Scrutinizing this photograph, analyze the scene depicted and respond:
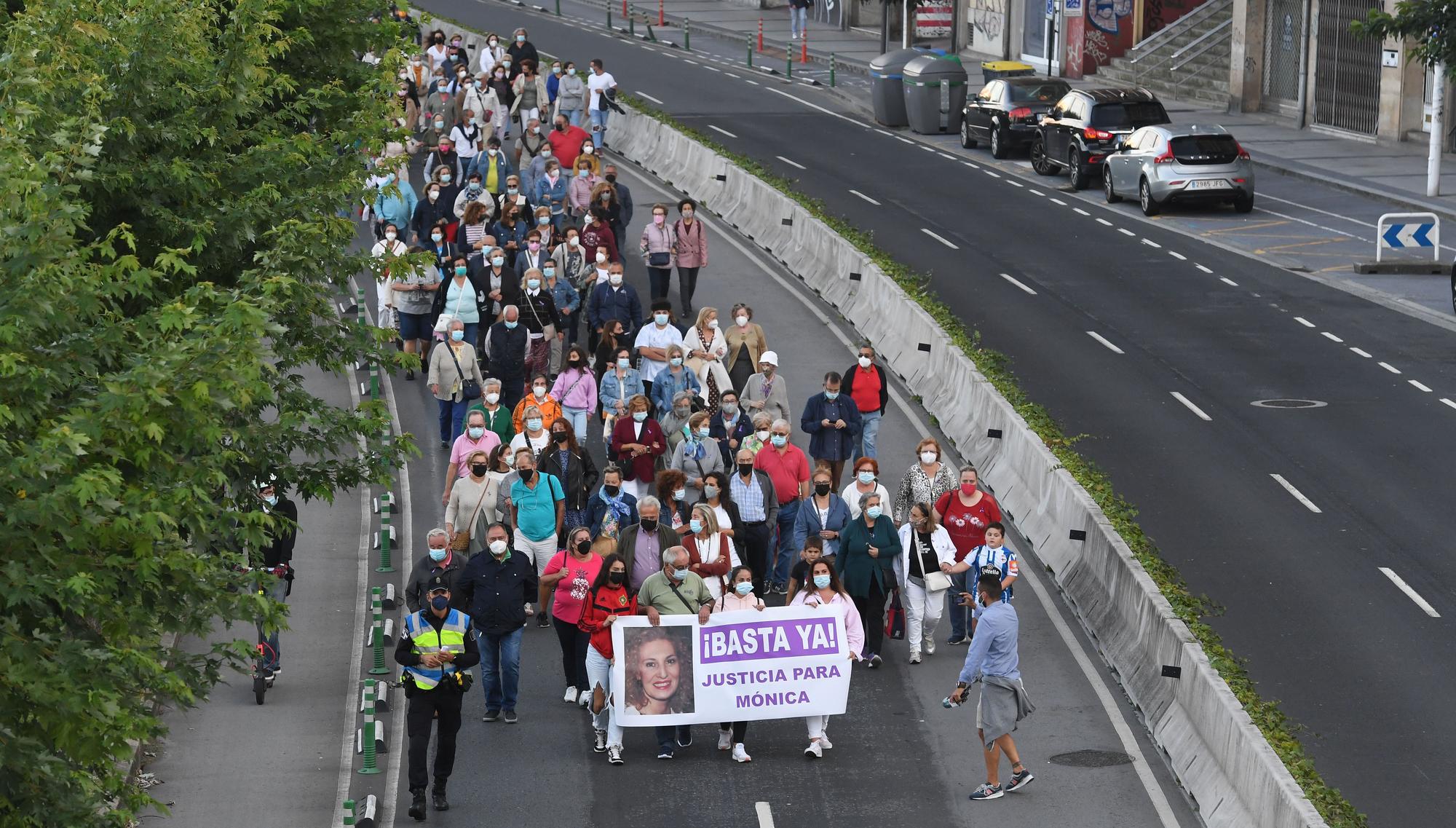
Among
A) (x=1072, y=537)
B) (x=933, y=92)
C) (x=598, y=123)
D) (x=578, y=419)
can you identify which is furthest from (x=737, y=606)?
(x=933, y=92)

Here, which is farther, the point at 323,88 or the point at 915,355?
the point at 915,355

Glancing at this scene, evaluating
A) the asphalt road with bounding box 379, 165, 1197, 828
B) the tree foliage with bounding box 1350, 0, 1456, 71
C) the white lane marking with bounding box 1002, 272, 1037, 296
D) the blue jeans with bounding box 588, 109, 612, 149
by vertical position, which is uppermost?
the tree foliage with bounding box 1350, 0, 1456, 71

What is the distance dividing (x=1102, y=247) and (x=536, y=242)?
12841 millimetres

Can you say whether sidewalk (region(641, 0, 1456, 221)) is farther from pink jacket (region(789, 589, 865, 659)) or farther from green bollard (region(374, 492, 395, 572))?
pink jacket (region(789, 589, 865, 659))

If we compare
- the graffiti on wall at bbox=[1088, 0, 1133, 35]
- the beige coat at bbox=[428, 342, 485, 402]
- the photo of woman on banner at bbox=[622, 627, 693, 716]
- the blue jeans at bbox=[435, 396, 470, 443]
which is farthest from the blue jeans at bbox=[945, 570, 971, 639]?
the graffiti on wall at bbox=[1088, 0, 1133, 35]

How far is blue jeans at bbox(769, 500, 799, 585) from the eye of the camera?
58.5 ft

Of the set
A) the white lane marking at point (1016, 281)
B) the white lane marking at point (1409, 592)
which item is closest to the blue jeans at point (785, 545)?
the white lane marking at point (1409, 592)

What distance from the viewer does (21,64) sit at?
1216 centimetres

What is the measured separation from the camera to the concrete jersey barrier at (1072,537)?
1262cm

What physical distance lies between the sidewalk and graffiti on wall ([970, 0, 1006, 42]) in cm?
75

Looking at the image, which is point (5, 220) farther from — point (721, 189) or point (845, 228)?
point (721, 189)

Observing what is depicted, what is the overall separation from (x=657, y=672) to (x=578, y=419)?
5.68 meters

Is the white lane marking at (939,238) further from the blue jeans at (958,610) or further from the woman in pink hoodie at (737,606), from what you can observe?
the woman in pink hoodie at (737,606)

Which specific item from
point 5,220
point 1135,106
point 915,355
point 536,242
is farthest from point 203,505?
point 1135,106
